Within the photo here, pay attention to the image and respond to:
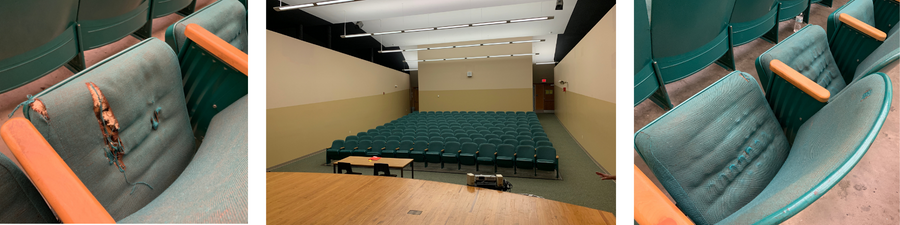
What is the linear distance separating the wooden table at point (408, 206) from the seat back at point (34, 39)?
118cm

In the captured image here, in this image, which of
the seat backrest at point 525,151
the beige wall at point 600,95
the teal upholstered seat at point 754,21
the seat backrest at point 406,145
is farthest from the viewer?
the seat backrest at point 406,145

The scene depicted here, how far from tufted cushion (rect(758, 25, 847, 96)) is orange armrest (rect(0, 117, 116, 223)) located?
2008 millimetres

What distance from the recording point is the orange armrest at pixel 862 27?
3.95 feet

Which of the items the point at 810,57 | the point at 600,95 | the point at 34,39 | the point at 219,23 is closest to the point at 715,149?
the point at 810,57

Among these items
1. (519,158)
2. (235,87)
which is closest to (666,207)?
(235,87)

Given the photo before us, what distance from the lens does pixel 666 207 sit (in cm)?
63

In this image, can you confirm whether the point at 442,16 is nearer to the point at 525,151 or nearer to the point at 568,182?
the point at 525,151

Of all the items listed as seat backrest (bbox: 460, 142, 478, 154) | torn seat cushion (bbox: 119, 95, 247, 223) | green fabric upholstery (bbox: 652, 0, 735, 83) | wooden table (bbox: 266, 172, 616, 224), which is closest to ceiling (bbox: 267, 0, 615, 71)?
seat backrest (bbox: 460, 142, 478, 154)

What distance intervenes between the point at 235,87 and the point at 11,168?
0.53 meters

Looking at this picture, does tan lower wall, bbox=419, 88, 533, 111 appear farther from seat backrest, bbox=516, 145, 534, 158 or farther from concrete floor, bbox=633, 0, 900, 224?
concrete floor, bbox=633, 0, 900, 224

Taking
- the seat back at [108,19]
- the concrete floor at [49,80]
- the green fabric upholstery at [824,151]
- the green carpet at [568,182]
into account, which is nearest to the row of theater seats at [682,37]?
the green fabric upholstery at [824,151]

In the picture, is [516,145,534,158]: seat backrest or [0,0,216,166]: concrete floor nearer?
[0,0,216,166]: concrete floor

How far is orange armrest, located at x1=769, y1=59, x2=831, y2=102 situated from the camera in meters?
0.78

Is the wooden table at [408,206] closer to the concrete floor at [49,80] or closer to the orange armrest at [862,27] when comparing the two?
the concrete floor at [49,80]
